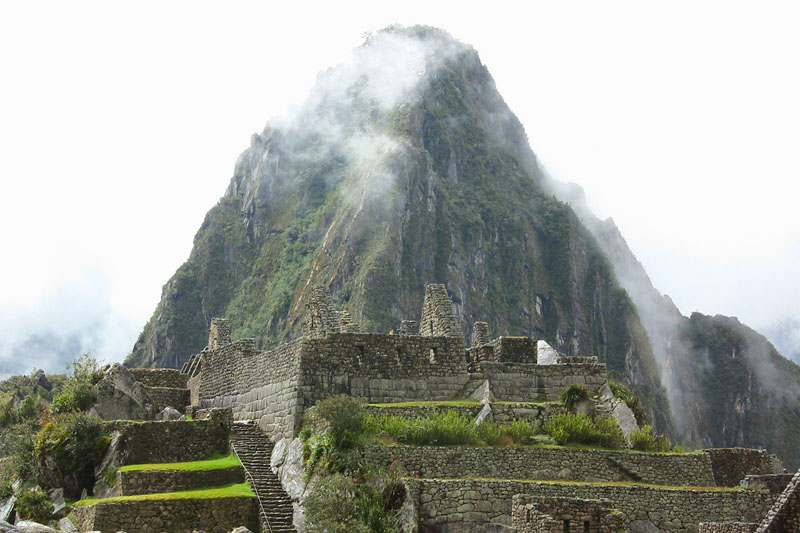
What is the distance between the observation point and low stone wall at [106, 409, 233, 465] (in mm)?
29547

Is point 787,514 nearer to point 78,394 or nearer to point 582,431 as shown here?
point 582,431

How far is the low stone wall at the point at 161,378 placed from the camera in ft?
134

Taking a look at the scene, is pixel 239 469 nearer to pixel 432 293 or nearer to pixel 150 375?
pixel 432 293

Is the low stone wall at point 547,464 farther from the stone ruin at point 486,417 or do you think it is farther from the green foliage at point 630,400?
the green foliage at point 630,400

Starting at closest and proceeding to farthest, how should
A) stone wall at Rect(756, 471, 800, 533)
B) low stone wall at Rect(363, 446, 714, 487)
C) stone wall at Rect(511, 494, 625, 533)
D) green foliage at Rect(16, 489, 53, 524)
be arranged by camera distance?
stone wall at Rect(756, 471, 800, 533), stone wall at Rect(511, 494, 625, 533), low stone wall at Rect(363, 446, 714, 487), green foliage at Rect(16, 489, 53, 524)

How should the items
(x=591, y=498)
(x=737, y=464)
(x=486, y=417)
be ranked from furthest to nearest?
(x=737, y=464) → (x=486, y=417) → (x=591, y=498)

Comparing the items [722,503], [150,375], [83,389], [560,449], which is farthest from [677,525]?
[150,375]

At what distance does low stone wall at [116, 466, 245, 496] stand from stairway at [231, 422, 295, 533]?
1.06 m

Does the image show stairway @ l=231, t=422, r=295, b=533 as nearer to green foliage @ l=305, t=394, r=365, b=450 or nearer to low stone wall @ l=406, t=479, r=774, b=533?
green foliage @ l=305, t=394, r=365, b=450

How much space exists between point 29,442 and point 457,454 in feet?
47.9

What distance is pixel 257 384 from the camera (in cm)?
3300

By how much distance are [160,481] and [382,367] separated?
7.31 metres

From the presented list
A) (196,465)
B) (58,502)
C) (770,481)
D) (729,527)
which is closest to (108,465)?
(58,502)

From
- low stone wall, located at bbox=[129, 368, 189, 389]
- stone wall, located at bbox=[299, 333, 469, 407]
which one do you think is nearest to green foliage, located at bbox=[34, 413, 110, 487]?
stone wall, located at bbox=[299, 333, 469, 407]
